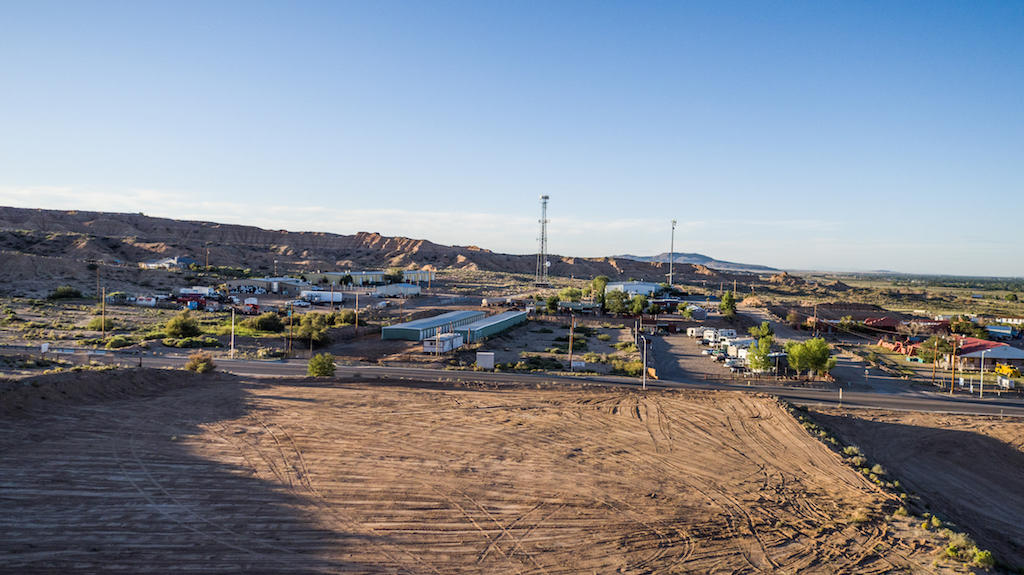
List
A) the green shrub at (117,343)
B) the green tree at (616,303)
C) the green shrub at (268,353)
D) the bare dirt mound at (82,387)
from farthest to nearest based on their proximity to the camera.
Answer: the green tree at (616,303) → the green shrub at (117,343) → the green shrub at (268,353) → the bare dirt mound at (82,387)

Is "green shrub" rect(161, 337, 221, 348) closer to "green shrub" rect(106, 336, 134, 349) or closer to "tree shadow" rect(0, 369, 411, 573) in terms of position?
"green shrub" rect(106, 336, 134, 349)

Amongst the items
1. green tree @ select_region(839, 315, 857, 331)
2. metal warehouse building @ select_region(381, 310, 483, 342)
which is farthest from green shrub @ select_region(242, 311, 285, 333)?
green tree @ select_region(839, 315, 857, 331)

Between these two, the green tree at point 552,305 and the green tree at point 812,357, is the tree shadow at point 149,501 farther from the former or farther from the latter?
the green tree at point 552,305

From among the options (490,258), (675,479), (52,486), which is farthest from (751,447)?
(490,258)

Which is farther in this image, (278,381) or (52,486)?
(278,381)

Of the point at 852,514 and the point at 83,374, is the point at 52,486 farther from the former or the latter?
the point at 852,514

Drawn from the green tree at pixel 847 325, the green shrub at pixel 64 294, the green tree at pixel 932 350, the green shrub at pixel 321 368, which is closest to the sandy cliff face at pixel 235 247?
the green shrub at pixel 64 294
